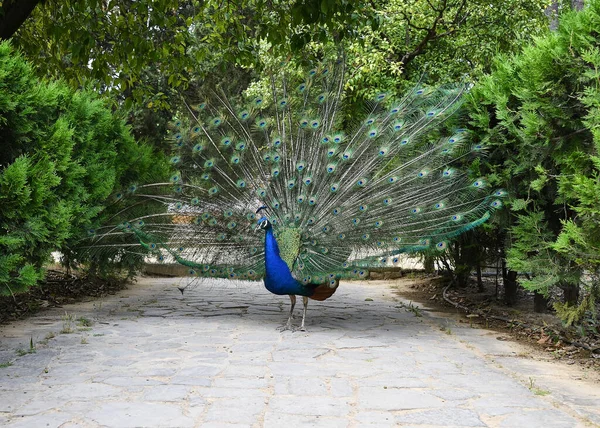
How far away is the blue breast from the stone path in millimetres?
491

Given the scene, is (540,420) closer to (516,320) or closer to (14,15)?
(516,320)

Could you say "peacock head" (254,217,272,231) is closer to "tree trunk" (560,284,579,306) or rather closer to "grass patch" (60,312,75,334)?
"grass patch" (60,312,75,334)

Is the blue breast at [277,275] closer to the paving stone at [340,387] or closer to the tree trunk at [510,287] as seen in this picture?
the paving stone at [340,387]

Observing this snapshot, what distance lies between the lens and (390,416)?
14.3 feet

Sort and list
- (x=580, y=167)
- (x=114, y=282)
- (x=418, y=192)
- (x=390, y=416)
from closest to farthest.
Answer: (x=390, y=416) < (x=580, y=167) < (x=418, y=192) < (x=114, y=282)

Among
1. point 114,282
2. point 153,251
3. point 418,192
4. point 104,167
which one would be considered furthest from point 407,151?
point 114,282

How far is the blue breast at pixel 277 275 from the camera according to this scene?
7.31 metres

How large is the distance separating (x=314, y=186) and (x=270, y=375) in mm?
2916

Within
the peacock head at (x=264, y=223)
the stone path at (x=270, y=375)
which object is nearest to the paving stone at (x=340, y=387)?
the stone path at (x=270, y=375)

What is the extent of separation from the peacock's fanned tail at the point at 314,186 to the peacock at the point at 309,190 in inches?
0.5

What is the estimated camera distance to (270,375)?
541cm

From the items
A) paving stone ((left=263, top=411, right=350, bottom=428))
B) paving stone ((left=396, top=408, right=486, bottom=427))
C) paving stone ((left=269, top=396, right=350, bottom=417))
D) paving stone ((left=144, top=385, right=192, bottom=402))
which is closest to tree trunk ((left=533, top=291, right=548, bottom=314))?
paving stone ((left=396, top=408, right=486, bottom=427))

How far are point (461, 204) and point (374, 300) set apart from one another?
3.31 m

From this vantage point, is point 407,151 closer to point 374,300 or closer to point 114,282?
point 374,300
